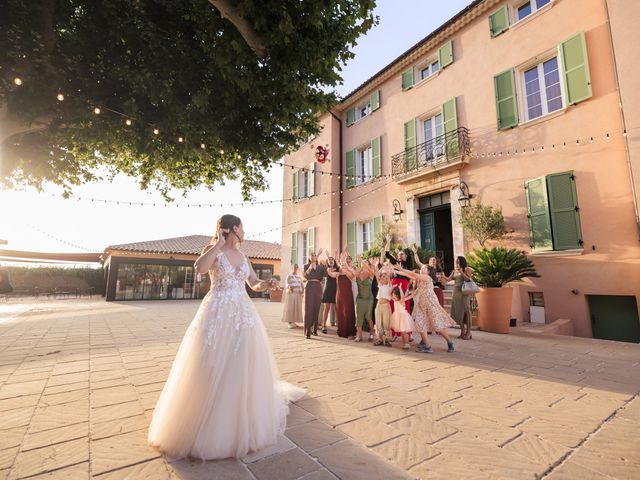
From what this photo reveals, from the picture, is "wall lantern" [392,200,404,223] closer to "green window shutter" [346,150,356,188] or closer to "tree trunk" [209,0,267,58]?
"green window shutter" [346,150,356,188]

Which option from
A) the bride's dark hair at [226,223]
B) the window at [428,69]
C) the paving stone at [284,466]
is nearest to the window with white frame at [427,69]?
the window at [428,69]

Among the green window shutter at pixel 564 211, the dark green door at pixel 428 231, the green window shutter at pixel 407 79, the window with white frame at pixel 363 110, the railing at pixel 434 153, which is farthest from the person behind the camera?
the window with white frame at pixel 363 110

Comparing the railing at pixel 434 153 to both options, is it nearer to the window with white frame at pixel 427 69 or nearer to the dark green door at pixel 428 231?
the dark green door at pixel 428 231

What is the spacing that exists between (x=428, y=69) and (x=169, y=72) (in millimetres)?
10155

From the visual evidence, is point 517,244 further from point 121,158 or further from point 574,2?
point 121,158

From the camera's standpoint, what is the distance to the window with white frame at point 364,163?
44.6ft

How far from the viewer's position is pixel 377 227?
12.4 meters

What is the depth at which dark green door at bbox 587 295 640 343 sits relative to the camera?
22.2 feet

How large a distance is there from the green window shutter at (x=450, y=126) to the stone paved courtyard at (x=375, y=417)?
6.81 meters

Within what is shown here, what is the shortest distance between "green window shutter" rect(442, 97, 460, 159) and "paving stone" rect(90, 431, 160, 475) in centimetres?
1039

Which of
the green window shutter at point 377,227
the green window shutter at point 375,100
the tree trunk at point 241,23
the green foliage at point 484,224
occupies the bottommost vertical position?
the green foliage at point 484,224

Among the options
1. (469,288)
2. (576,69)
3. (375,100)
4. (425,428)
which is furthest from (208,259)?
(375,100)

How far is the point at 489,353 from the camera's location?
513 cm

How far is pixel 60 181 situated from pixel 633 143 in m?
12.7
